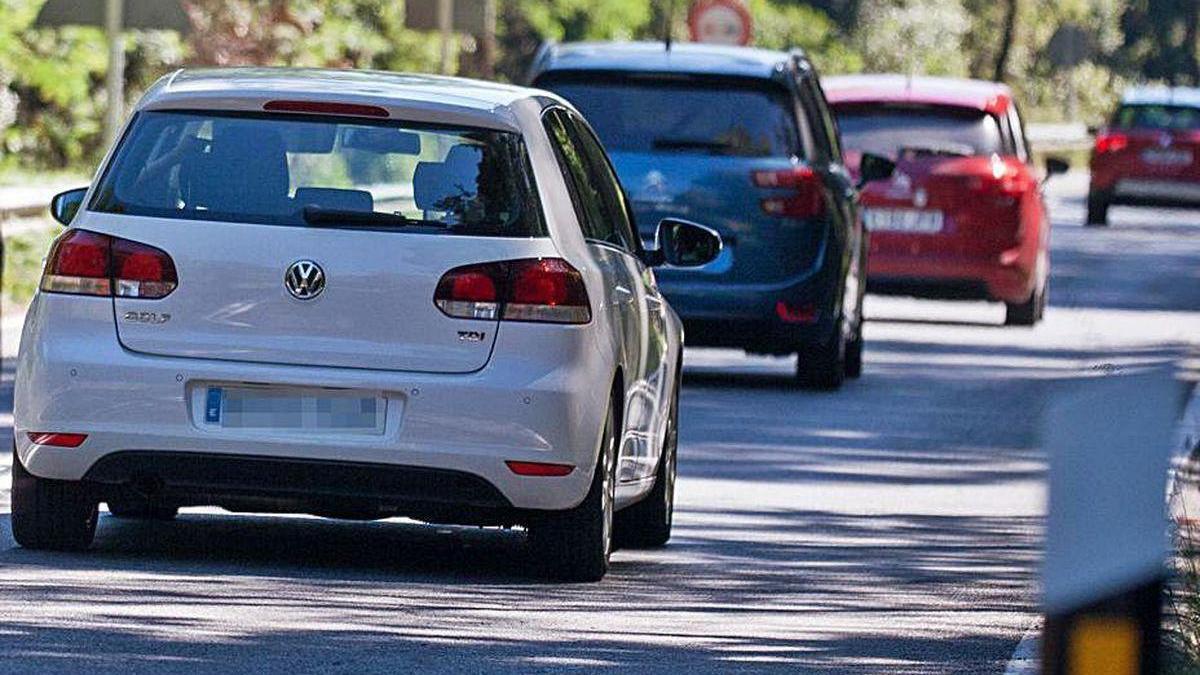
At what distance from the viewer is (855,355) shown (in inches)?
693

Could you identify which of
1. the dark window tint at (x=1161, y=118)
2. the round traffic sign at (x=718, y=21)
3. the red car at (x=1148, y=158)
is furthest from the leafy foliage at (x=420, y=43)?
the dark window tint at (x=1161, y=118)

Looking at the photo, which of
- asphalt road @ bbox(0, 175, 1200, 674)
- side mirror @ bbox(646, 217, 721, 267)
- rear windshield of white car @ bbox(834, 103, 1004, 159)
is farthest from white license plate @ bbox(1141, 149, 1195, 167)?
side mirror @ bbox(646, 217, 721, 267)

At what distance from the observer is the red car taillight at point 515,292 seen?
8.25 metres

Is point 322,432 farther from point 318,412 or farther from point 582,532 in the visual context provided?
point 582,532

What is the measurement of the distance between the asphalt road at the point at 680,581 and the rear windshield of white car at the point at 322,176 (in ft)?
3.20

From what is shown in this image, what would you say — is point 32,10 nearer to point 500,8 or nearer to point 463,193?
point 500,8

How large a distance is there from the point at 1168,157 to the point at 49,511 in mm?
32861

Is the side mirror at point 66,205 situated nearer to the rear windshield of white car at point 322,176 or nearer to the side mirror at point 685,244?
the rear windshield of white car at point 322,176

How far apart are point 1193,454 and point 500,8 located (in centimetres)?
3451

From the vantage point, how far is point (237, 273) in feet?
27.1

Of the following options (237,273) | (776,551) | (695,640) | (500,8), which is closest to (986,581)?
(776,551)

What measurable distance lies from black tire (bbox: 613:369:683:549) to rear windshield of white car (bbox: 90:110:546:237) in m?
1.44

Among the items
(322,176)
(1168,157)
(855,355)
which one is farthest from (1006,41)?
(322,176)

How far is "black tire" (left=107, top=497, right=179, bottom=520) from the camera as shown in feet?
31.0
